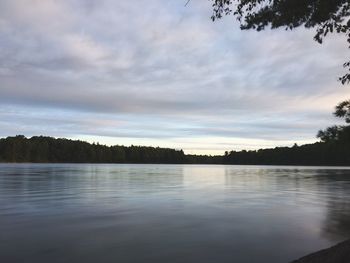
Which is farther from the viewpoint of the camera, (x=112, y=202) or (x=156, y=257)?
(x=112, y=202)

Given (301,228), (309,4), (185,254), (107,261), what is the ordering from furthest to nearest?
(301,228) < (185,254) < (107,261) < (309,4)

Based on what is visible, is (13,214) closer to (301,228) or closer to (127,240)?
(127,240)

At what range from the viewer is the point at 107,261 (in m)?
12.4

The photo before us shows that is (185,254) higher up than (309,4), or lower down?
lower down

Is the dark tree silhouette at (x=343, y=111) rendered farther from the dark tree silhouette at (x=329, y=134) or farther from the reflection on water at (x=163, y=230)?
the reflection on water at (x=163, y=230)

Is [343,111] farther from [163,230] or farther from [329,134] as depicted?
[163,230]

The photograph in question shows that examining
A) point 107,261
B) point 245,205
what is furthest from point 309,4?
point 245,205

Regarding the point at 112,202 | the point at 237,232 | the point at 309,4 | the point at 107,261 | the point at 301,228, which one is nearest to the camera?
the point at 309,4

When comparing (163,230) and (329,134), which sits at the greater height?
(329,134)

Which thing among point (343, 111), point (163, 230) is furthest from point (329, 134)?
point (163, 230)

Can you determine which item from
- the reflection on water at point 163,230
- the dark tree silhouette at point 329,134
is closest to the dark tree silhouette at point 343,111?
the dark tree silhouette at point 329,134

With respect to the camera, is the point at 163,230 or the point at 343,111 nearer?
the point at 343,111

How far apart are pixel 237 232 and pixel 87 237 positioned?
19.1ft

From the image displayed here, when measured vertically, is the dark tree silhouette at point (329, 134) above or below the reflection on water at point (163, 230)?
above
